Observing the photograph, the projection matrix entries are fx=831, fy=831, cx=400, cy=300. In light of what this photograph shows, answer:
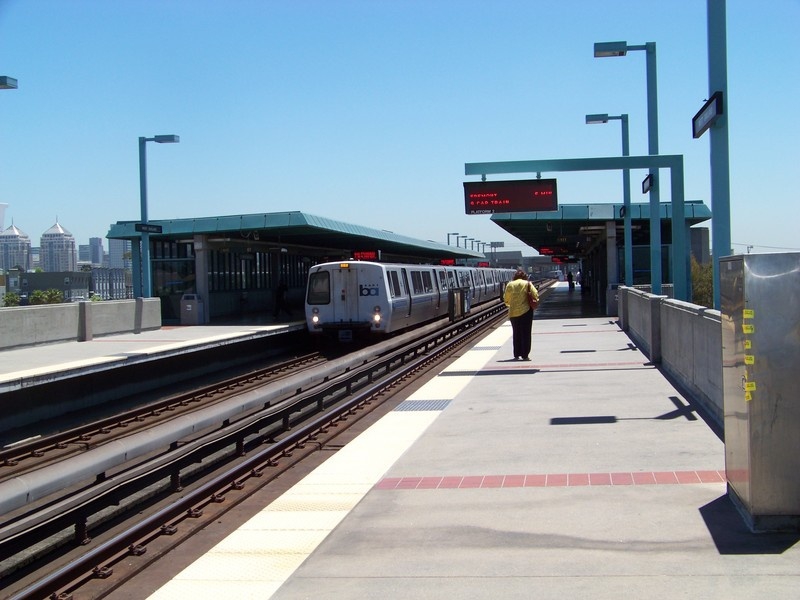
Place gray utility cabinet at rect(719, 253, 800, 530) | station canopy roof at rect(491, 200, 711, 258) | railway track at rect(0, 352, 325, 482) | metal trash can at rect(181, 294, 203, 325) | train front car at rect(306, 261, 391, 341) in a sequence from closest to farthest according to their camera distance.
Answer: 1. gray utility cabinet at rect(719, 253, 800, 530)
2. railway track at rect(0, 352, 325, 482)
3. train front car at rect(306, 261, 391, 341)
4. metal trash can at rect(181, 294, 203, 325)
5. station canopy roof at rect(491, 200, 711, 258)

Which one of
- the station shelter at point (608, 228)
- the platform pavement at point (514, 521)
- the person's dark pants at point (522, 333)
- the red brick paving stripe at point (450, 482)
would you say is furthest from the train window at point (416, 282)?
the red brick paving stripe at point (450, 482)

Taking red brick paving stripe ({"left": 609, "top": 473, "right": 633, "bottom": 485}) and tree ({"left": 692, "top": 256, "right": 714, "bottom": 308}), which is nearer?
red brick paving stripe ({"left": 609, "top": 473, "right": 633, "bottom": 485})

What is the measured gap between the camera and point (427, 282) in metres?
27.8

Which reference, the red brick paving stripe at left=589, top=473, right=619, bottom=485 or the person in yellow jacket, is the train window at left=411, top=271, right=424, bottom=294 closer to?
the person in yellow jacket

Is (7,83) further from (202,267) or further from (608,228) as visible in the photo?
(608,228)

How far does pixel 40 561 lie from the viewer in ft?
21.1

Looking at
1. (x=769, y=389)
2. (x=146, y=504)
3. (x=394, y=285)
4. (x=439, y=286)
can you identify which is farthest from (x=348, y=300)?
(x=769, y=389)

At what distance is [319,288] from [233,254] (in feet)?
38.4

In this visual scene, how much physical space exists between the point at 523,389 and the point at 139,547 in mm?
7046

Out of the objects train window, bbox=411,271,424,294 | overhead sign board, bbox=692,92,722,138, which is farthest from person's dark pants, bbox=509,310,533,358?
train window, bbox=411,271,424,294

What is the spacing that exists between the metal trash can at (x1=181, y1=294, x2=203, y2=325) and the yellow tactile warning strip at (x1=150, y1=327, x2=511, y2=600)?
19818 mm

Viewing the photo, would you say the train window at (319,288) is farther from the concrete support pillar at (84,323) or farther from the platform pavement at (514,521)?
the platform pavement at (514,521)

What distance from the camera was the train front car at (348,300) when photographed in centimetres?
2223

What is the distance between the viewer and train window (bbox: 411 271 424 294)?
84.8ft
